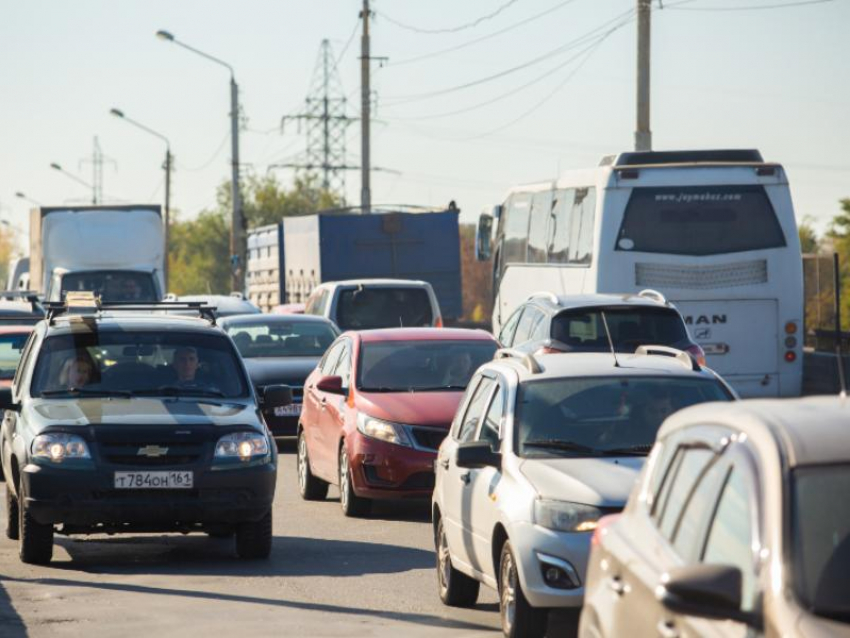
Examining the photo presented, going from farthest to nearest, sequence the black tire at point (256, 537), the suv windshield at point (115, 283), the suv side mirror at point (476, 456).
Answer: the suv windshield at point (115, 283), the black tire at point (256, 537), the suv side mirror at point (476, 456)

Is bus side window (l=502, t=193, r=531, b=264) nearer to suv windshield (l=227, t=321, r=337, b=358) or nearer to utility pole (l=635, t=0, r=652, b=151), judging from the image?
utility pole (l=635, t=0, r=652, b=151)

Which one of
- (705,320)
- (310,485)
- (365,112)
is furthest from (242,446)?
(365,112)

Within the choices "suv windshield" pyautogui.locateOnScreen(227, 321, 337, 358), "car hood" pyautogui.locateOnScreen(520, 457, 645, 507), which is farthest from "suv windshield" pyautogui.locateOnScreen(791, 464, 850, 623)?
"suv windshield" pyautogui.locateOnScreen(227, 321, 337, 358)

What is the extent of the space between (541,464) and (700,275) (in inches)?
639

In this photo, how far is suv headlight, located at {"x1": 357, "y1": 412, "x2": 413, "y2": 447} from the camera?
15555 millimetres

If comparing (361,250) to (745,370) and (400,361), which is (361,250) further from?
(400,361)

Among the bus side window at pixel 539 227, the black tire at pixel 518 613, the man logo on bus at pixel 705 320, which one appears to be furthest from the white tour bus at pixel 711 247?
the black tire at pixel 518 613

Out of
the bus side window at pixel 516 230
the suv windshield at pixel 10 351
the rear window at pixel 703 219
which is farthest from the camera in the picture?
the bus side window at pixel 516 230

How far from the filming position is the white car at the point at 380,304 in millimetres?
28125

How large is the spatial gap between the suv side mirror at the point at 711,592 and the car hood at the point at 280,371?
1817 centimetres

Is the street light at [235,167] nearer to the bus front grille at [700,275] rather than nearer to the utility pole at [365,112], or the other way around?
the utility pole at [365,112]

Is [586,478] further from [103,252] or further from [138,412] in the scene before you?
[103,252]

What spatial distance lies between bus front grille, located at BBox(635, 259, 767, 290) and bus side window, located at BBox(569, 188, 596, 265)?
0.76 metres

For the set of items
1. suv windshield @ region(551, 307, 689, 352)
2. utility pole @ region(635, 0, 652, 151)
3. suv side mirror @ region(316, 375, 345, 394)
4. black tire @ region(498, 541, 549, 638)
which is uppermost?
utility pole @ region(635, 0, 652, 151)
